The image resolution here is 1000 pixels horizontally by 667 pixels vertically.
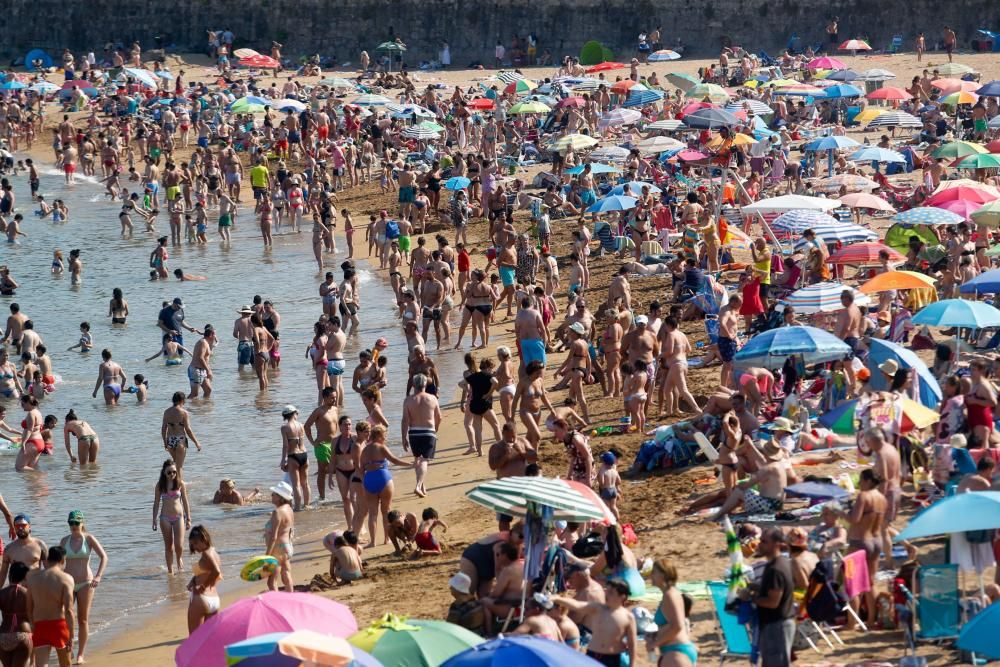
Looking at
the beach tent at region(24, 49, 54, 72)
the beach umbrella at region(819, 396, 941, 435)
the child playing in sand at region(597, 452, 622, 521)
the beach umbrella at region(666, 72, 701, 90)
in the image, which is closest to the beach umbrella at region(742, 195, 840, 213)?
the beach umbrella at region(819, 396, 941, 435)

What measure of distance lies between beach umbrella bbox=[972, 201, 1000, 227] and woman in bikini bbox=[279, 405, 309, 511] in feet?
32.1

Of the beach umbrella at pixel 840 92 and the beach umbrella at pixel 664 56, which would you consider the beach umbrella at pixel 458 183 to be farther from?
the beach umbrella at pixel 664 56

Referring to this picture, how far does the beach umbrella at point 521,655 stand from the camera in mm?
7137

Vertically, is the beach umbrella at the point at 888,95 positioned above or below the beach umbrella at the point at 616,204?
above

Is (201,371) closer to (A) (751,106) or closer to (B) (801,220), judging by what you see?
(B) (801,220)

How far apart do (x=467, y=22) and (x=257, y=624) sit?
40.4 metres

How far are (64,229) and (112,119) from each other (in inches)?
342

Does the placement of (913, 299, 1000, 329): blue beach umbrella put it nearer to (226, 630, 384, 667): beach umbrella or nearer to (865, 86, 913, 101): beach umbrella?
(226, 630, 384, 667): beach umbrella

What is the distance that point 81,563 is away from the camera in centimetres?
1091

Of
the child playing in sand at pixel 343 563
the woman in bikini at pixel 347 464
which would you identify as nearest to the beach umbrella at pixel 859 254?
the woman in bikini at pixel 347 464

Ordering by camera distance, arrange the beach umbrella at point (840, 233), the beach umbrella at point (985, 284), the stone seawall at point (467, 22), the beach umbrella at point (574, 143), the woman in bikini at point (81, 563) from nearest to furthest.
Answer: the woman in bikini at point (81, 563), the beach umbrella at point (985, 284), the beach umbrella at point (840, 233), the beach umbrella at point (574, 143), the stone seawall at point (467, 22)

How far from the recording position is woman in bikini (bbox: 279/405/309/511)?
13.9 meters

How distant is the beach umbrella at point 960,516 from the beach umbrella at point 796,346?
4725 mm

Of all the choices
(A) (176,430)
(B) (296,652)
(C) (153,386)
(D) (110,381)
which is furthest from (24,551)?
→ (C) (153,386)
